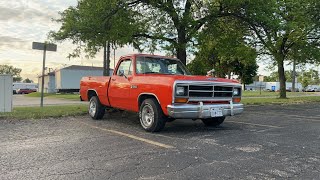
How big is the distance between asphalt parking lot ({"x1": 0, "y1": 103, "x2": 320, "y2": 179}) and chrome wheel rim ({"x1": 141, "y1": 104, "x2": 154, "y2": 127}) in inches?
11.3

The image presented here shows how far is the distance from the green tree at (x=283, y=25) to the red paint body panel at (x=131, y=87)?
7036 mm

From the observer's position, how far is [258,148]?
589cm

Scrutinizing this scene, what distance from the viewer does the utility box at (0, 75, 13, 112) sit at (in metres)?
10.9

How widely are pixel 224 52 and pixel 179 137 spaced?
32.3 ft

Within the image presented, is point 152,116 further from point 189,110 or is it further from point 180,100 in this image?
point 189,110

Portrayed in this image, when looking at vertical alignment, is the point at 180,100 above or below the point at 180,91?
below

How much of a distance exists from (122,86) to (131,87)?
1.52 feet

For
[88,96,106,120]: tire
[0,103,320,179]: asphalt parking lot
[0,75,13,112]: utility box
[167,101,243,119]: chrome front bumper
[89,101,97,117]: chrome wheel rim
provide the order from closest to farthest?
[0,103,320,179]: asphalt parking lot < [167,101,243,119]: chrome front bumper < [88,96,106,120]: tire < [89,101,97,117]: chrome wheel rim < [0,75,13,112]: utility box

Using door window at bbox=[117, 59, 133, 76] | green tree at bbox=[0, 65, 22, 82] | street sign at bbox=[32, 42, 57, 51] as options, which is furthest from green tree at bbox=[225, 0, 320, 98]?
green tree at bbox=[0, 65, 22, 82]

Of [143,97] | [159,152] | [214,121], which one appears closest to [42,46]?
[143,97]

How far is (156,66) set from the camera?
862 centimetres

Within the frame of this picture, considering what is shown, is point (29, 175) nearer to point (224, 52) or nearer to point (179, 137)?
point (179, 137)

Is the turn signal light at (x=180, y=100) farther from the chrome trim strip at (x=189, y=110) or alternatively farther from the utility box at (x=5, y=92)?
the utility box at (x=5, y=92)

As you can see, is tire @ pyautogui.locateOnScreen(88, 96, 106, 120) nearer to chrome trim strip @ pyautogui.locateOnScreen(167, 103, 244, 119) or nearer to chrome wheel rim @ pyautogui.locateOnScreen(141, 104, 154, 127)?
chrome wheel rim @ pyautogui.locateOnScreen(141, 104, 154, 127)
